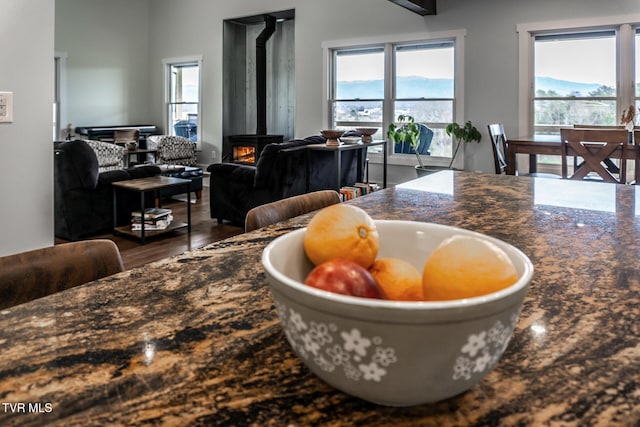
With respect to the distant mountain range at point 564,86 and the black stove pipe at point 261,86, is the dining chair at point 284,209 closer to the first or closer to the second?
the distant mountain range at point 564,86

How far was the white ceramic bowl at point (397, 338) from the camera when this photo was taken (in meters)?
0.39

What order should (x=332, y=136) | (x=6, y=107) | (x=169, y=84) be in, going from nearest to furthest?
1. (x=6, y=107)
2. (x=332, y=136)
3. (x=169, y=84)

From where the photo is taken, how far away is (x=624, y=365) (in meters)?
0.56

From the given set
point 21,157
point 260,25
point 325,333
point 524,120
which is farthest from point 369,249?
point 260,25

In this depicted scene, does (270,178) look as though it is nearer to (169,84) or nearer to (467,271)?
(467,271)

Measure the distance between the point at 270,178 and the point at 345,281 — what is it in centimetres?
454

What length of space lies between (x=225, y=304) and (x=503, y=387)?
1.31ft

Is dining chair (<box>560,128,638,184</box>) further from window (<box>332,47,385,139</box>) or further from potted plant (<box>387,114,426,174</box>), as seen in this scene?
window (<box>332,47,385,139</box>)

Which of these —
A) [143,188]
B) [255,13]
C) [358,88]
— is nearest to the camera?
[143,188]

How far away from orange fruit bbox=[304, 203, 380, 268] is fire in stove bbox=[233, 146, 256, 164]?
308 inches

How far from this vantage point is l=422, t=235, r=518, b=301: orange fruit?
463mm

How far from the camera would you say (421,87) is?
680cm

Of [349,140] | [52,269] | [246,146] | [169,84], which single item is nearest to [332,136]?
[349,140]

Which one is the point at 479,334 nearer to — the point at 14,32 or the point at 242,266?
the point at 242,266
